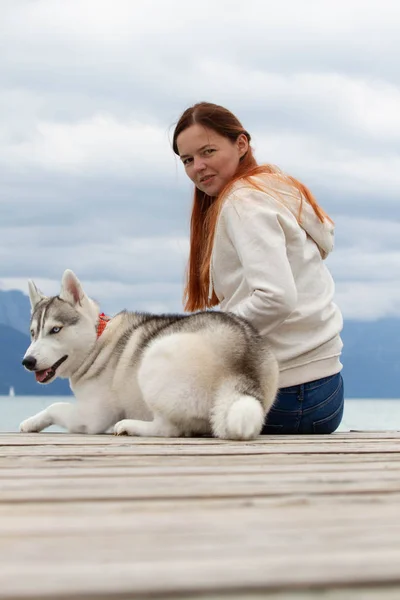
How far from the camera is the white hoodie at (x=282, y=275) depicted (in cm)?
373

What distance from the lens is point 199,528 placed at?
1.55 m

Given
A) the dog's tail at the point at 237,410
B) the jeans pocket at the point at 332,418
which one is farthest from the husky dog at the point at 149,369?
the jeans pocket at the point at 332,418

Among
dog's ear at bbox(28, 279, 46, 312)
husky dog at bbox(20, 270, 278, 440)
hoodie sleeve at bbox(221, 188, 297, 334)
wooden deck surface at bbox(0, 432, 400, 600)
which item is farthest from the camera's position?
dog's ear at bbox(28, 279, 46, 312)

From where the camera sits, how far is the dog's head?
438 centimetres

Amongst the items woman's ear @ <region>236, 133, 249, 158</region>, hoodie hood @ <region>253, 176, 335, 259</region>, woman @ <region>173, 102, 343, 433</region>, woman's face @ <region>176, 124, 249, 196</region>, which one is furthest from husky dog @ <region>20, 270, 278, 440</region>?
woman's ear @ <region>236, 133, 249, 158</region>

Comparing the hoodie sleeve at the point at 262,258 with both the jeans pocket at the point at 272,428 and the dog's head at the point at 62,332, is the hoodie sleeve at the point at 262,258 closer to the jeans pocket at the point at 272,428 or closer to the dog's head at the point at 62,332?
the jeans pocket at the point at 272,428

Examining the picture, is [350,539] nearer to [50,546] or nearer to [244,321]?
[50,546]

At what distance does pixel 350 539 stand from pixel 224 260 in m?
2.65

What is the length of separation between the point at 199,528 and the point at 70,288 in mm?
3097

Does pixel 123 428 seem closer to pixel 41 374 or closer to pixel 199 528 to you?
pixel 41 374

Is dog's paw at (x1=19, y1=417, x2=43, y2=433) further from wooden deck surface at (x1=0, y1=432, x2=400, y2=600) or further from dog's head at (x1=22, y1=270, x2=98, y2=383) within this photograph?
wooden deck surface at (x1=0, y1=432, x2=400, y2=600)

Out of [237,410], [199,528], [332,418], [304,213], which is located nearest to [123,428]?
[237,410]

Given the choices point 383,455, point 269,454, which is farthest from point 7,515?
point 383,455

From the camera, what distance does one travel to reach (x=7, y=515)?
66.2 inches
